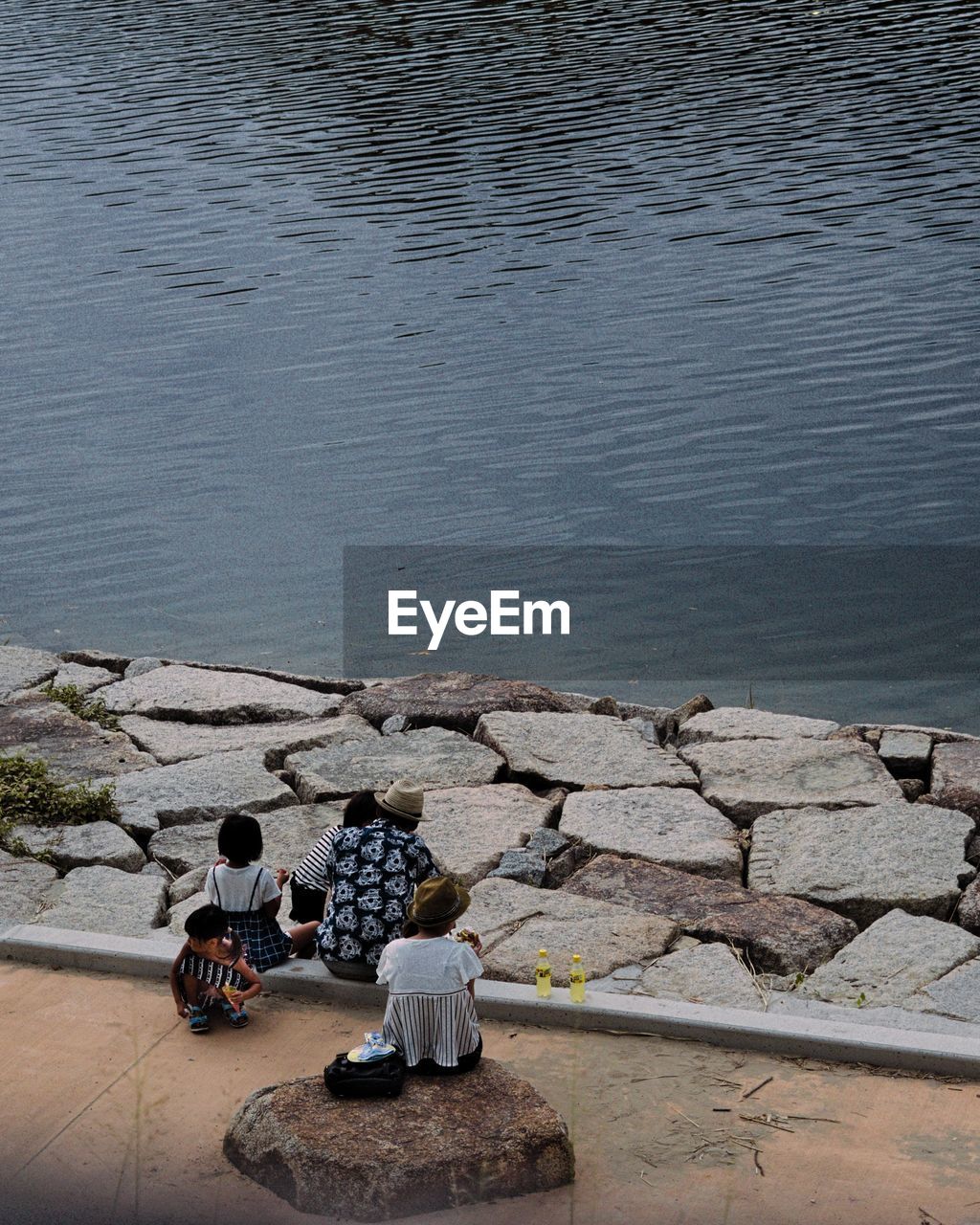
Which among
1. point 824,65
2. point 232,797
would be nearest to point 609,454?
point 232,797

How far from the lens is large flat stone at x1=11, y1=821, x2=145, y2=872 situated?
23.9 feet

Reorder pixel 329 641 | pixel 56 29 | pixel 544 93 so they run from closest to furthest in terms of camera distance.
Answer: pixel 329 641
pixel 544 93
pixel 56 29

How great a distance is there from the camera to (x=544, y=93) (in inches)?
1097

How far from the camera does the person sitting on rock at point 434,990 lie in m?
5.00

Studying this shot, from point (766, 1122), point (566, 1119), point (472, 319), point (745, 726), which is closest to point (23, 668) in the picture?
point (745, 726)

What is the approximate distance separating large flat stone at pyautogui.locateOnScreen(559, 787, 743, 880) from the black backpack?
8.90 ft

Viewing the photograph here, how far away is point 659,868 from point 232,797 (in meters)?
2.29

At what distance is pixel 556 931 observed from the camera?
643 cm

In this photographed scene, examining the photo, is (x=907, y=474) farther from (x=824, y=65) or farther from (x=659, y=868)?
(x=824, y=65)

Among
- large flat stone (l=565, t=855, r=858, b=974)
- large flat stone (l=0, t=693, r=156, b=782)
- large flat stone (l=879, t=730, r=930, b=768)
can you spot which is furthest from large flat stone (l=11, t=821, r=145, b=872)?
large flat stone (l=879, t=730, r=930, b=768)

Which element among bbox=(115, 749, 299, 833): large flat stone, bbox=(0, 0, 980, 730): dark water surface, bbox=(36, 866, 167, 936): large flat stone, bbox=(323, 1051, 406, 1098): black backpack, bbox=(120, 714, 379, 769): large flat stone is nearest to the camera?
bbox=(323, 1051, 406, 1098): black backpack

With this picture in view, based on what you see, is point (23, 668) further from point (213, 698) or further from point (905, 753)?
point (905, 753)

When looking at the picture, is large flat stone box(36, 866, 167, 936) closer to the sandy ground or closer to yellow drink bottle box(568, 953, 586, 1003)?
the sandy ground

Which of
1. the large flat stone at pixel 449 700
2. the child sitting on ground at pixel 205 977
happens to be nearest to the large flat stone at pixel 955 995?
the child sitting on ground at pixel 205 977
